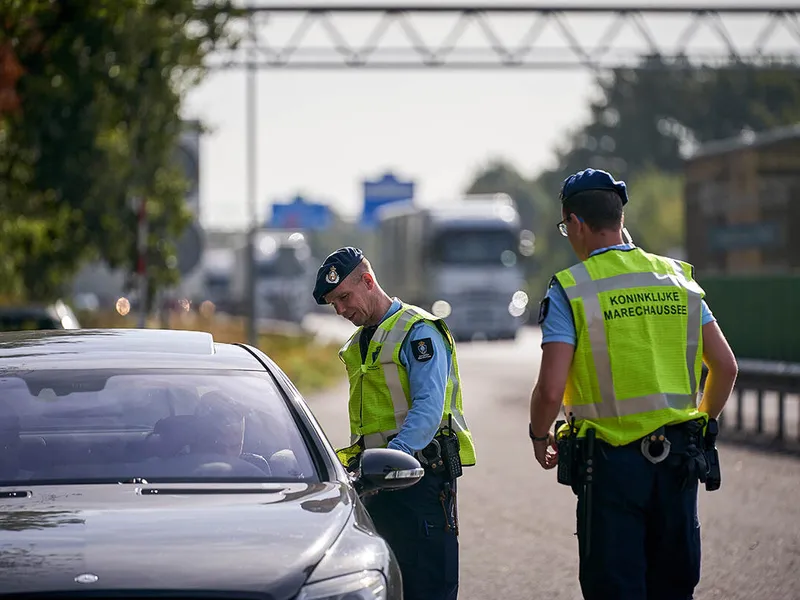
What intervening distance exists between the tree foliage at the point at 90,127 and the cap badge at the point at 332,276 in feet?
41.6

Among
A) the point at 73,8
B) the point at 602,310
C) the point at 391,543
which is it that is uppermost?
the point at 73,8

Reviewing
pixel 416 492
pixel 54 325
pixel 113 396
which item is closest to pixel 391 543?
pixel 416 492

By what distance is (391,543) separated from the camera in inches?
259

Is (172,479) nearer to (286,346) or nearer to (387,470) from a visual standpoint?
(387,470)

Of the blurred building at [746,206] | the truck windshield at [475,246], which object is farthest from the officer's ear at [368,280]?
the truck windshield at [475,246]

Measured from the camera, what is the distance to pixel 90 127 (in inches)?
844

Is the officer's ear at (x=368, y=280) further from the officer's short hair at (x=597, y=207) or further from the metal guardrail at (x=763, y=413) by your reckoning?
the metal guardrail at (x=763, y=413)

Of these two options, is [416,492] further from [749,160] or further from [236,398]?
[749,160]

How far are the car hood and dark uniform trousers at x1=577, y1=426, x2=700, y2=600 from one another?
0.82 m

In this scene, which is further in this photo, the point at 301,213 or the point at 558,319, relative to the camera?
A: the point at 301,213

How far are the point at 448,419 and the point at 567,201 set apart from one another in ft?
3.53

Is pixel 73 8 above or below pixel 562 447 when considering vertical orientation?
above

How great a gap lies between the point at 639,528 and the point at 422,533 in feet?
3.10

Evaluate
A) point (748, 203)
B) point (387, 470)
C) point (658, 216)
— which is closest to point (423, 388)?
point (387, 470)
